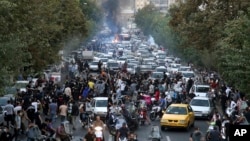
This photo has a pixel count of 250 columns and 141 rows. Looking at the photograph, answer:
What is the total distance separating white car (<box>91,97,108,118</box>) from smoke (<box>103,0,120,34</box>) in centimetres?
11642

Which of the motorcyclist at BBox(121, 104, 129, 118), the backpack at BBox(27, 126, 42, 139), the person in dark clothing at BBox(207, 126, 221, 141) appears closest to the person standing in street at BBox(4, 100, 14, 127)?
the motorcyclist at BBox(121, 104, 129, 118)

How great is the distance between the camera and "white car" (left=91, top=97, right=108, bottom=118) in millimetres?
34688

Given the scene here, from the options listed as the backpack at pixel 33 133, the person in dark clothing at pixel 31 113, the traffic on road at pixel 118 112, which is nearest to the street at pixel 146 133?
the traffic on road at pixel 118 112

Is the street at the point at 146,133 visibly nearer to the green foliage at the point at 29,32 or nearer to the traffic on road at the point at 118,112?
the traffic on road at the point at 118,112

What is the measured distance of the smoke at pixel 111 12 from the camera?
153375 mm

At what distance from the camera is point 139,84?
1833 inches

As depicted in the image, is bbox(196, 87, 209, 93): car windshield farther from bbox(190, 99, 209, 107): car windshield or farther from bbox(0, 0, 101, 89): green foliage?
bbox(0, 0, 101, 89): green foliage

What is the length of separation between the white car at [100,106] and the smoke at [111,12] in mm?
→ 116415

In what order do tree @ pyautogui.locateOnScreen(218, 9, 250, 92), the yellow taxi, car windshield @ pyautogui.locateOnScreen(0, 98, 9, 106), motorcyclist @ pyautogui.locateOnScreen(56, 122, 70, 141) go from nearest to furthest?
motorcyclist @ pyautogui.locateOnScreen(56, 122, 70, 141)
tree @ pyautogui.locateOnScreen(218, 9, 250, 92)
the yellow taxi
car windshield @ pyautogui.locateOnScreen(0, 98, 9, 106)

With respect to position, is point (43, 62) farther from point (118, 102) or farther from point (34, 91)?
point (118, 102)

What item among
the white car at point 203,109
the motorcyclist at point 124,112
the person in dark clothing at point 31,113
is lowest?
the white car at point 203,109

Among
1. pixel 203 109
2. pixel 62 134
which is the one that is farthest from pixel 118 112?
pixel 203 109

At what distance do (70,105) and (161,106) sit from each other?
548cm

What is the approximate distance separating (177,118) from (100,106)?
514 centimetres
